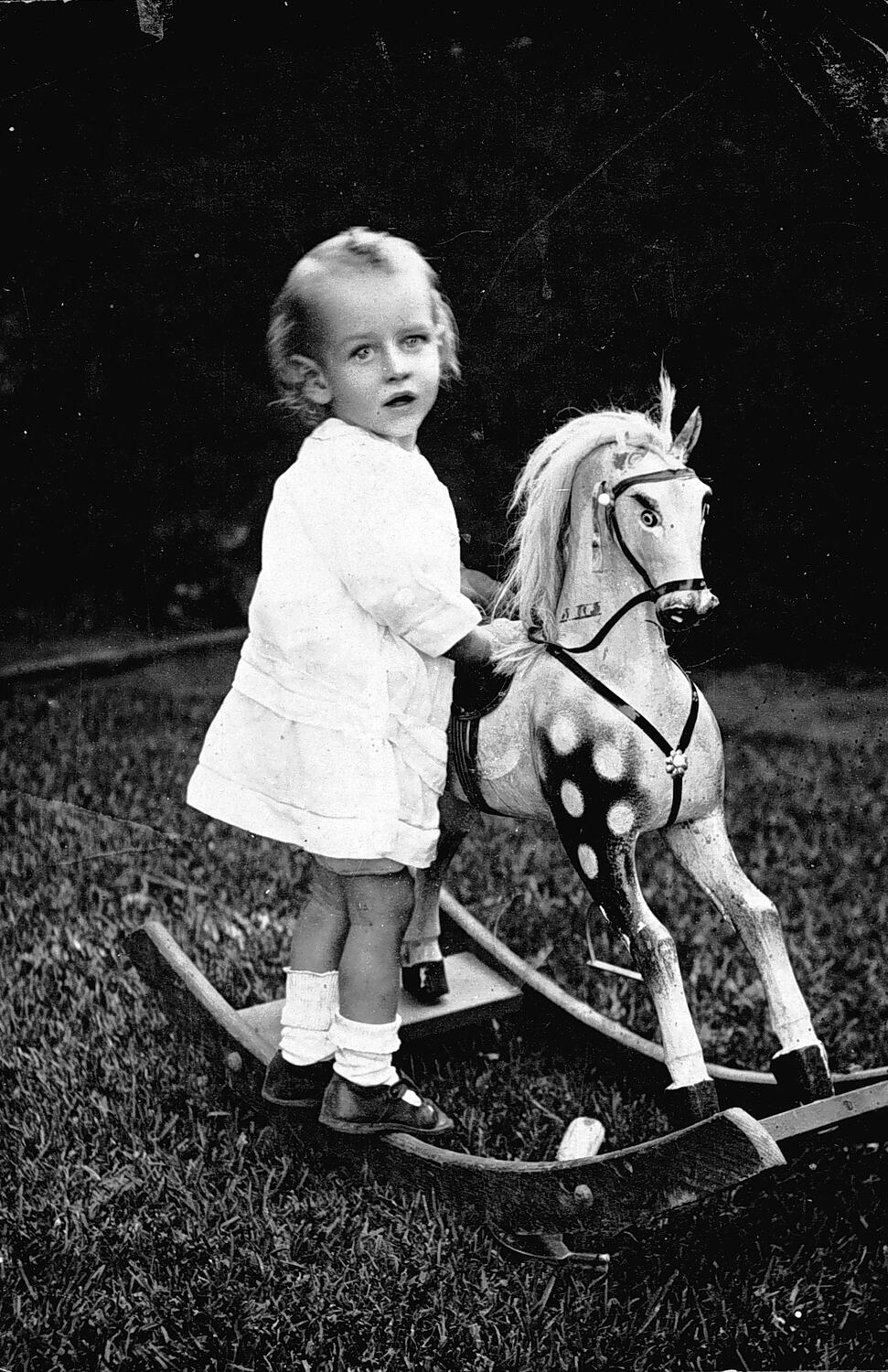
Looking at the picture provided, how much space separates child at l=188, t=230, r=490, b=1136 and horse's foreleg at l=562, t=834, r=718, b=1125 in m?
0.25

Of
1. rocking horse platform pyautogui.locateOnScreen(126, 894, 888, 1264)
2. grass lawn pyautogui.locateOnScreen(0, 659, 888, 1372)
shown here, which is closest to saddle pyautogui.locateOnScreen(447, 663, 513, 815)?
rocking horse platform pyautogui.locateOnScreen(126, 894, 888, 1264)

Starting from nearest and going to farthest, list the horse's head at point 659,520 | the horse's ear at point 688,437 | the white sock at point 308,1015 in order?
the horse's head at point 659,520
the horse's ear at point 688,437
the white sock at point 308,1015

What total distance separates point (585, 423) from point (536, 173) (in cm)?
40

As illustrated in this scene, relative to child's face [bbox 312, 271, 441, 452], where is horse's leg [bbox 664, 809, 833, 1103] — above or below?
below

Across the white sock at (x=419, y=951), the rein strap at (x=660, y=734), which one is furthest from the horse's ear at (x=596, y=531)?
the white sock at (x=419, y=951)

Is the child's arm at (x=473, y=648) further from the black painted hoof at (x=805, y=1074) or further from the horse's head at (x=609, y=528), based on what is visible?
the black painted hoof at (x=805, y=1074)

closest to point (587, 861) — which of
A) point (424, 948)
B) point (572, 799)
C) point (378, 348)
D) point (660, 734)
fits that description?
point (572, 799)

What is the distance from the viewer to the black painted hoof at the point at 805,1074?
1626 millimetres

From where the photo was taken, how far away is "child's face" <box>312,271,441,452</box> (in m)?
1.60

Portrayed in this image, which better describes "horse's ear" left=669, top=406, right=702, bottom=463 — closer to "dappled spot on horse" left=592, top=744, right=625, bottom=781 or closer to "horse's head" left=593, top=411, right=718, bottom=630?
"horse's head" left=593, top=411, right=718, bottom=630

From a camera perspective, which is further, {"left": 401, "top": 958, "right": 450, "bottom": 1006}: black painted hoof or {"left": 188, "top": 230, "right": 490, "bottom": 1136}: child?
{"left": 401, "top": 958, "right": 450, "bottom": 1006}: black painted hoof

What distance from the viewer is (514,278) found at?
5.78 ft

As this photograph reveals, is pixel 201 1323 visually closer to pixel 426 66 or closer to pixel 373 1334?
pixel 373 1334

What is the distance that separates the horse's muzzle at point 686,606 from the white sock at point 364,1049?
2.22ft
